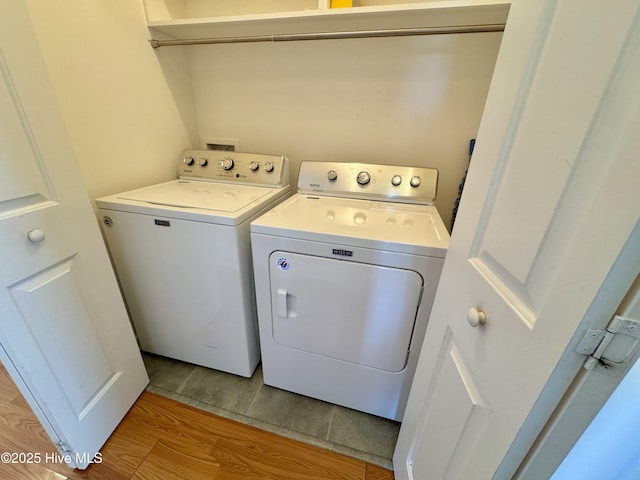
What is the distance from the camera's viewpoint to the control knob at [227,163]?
1.64m

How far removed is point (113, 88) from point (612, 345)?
1926 millimetres

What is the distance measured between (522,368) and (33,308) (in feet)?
4.43

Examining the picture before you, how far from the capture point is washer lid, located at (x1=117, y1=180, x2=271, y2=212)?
1242 mm

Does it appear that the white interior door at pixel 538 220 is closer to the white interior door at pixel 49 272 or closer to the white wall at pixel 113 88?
the white interior door at pixel 49 272

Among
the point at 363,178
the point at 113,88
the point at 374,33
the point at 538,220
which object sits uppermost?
the point at 374,33

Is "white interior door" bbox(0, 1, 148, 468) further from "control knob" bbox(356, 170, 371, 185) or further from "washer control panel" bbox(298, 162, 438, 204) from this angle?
"control knob" bbox(356, 170, 371, 185)

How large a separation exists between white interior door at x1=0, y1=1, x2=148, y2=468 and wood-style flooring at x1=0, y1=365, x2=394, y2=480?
0.11 m

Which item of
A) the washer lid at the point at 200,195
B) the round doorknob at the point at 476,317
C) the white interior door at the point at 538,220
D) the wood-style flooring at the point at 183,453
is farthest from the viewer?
the washer lid at the point at 200,195

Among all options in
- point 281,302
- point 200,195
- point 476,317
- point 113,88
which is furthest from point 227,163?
point 476,317

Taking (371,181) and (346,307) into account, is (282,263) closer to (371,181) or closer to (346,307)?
(346,307)

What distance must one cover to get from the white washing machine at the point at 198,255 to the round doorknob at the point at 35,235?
0.37 metres

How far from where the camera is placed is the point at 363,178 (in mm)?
1457

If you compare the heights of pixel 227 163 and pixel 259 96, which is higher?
pixel 259 96

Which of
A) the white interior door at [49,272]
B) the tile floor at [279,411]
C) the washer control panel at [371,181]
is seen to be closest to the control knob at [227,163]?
the washer control panel at [371,181]
